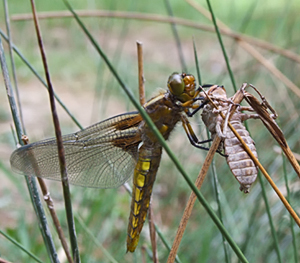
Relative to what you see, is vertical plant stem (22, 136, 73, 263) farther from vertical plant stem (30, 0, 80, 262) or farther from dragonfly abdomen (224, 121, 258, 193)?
dragonfly abdomen (224, 121, 258, 193)

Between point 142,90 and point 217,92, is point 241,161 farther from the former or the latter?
point 142,90

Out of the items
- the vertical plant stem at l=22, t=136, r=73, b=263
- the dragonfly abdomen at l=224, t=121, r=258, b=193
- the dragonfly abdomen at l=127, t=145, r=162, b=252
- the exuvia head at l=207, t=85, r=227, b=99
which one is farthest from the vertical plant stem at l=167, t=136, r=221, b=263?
the dragonfly abdomen at l=127, t=145, r=162, b=252

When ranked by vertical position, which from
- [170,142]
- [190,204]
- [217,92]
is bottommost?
[190,204]

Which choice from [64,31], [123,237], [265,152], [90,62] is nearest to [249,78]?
[265,152]

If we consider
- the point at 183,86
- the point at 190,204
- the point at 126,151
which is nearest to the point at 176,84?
the point at 183,86

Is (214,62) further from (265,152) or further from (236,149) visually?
(236,149)

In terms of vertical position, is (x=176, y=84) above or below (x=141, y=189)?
above
